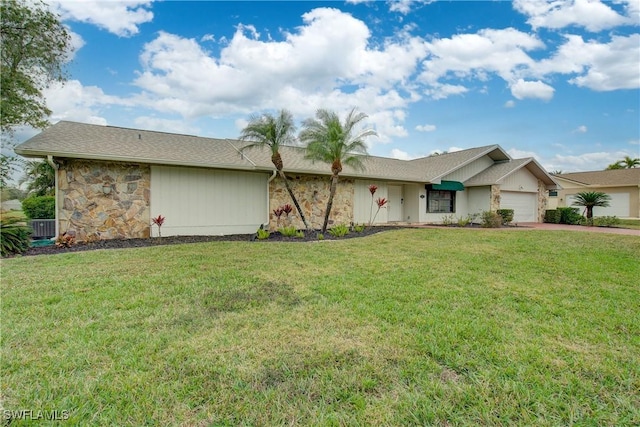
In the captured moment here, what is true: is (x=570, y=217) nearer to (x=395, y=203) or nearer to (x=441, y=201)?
(x=441, y=201)

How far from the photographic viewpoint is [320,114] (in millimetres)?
12055

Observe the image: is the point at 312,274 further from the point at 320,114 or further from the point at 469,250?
the point at 320,114

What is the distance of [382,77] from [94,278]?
14.7m

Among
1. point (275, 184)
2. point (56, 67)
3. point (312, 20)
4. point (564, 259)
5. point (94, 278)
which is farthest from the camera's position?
point (56, 67)

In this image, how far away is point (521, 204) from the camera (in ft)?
66.4

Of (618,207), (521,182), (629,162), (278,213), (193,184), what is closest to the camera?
(193,184)

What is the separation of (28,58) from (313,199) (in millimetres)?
14818

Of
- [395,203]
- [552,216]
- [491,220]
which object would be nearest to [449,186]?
[491,220]

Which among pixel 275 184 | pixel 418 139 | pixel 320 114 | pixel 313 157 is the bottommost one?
pixel 275 184

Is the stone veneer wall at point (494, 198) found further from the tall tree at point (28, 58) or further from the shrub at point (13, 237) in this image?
the tall tree at point (28, 58)

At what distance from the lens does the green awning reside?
1791cm

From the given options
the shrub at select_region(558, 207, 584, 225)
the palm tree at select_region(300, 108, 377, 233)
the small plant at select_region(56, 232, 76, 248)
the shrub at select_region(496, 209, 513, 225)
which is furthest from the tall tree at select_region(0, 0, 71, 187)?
the shrub at select_region(558, 207, 584, 225)

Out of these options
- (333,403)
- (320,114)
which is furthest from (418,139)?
(333,403)

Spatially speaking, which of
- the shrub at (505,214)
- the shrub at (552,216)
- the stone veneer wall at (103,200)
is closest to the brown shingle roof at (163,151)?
the stone veneer wall at (103,200)
